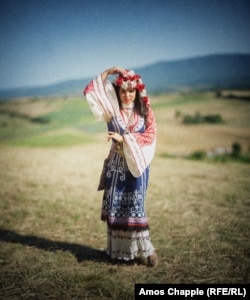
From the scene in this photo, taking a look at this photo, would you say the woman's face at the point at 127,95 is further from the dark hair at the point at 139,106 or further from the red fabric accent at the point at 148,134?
the red fabric accent at the point at 148,134

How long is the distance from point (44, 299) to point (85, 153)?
7538mm

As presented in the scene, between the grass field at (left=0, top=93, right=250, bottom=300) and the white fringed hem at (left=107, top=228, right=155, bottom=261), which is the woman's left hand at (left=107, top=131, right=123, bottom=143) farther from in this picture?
the grass field at (left=0, top=93, right=250, bottom=300)

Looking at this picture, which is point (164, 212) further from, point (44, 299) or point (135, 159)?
point (44, 299)

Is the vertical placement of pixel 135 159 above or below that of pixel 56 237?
above

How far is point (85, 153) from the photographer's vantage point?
1021cm

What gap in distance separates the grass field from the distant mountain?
1710 millimetres

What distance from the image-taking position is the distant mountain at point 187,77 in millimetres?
11148

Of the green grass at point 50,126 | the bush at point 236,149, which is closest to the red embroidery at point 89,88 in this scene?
the bush at point 236,149

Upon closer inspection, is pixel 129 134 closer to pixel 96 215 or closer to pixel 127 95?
pixel 127 95

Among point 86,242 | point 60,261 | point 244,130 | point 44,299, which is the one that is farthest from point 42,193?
point 244,130

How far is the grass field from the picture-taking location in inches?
124

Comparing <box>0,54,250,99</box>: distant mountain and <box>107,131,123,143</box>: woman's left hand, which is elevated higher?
<box>0,54,250,99</box>: distant mountain

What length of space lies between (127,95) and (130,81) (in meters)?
0.15

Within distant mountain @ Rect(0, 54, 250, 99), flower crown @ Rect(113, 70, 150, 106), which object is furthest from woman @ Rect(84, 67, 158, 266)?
distant mountain @ Rect(0, 54, 250, 99)
